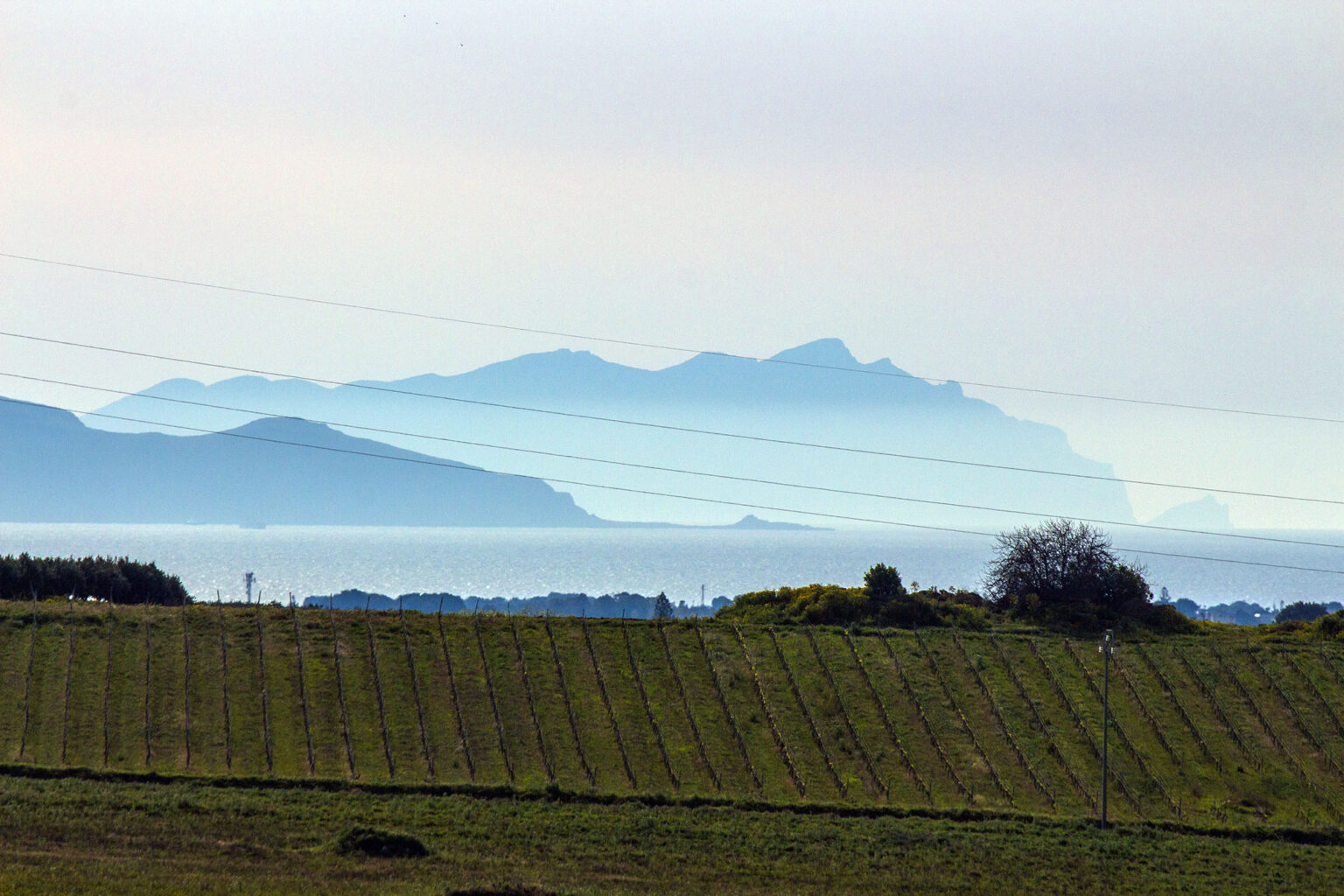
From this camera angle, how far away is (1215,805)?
47125mm

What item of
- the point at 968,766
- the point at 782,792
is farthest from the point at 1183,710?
the point at 782,792

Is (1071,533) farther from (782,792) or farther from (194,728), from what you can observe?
(194,728)

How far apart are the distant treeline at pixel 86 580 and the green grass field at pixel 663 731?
13.0 m

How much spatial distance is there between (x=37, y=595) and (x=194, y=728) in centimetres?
2906

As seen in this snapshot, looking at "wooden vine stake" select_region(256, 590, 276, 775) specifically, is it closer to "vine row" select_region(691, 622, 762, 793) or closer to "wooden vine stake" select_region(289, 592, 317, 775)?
"wooden vine stake" select_region(289, 592, 317, 775)

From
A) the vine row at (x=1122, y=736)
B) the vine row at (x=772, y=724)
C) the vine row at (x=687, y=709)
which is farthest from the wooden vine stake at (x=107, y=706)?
the vine row at (x=1122, y=736)

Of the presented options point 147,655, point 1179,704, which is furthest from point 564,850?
point 1179,704

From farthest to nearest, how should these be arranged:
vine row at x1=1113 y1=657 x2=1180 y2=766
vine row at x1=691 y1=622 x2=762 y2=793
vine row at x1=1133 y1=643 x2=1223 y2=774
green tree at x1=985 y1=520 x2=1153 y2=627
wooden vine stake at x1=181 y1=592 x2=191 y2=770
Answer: green tree at x1=985 y1=520 x2=1153 y2=627 → vine row at x1=1113 y1=657 x2=1180 y2=766 → vine row at x1=1133 y1=643 x2=1223 y2=774 → wooden vine stake at x1=181 y1=592 x2=191 y2=770 → vine row at x1=691 y1=622 x2=762 y2=793

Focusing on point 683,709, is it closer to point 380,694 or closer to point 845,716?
point 845,716

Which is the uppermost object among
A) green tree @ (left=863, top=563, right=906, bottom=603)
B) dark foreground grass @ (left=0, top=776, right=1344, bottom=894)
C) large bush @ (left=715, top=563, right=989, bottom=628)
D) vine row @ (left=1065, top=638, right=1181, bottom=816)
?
green tree @ (left=863, top=563, right=906, bottom=603)

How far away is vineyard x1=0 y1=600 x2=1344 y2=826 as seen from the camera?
47.2m

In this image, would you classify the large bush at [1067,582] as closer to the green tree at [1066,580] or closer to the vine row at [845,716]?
the green tree at [1066,580]

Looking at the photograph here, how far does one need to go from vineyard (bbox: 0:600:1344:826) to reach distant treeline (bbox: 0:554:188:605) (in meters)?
11.7

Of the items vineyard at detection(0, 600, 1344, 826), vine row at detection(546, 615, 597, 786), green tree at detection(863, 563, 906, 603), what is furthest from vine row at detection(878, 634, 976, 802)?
vine row at detection(546, 615, 597, 786)
